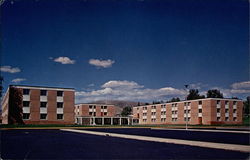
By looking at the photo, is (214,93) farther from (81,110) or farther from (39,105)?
(39,105)

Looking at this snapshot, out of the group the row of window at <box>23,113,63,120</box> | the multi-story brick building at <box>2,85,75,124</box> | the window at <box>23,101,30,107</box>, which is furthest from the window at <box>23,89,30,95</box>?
the row of window at <box>23,113,63,120</box>

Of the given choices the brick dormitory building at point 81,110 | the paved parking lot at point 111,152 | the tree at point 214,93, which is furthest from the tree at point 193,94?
the paved parking lot at point 111,152

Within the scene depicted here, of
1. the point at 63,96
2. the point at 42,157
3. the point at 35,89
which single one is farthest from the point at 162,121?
the point at 42,157

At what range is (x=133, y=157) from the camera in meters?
11.3

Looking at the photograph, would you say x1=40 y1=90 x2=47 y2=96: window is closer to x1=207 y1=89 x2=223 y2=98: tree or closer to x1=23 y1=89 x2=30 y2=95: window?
x1=23 y1=89 x2=30 y2=95: window

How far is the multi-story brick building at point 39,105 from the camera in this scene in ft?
167

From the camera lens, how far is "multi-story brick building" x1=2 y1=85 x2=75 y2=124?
50.8 meters

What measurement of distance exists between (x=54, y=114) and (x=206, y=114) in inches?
1462

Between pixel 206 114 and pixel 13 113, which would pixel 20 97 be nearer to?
pixel 13 113

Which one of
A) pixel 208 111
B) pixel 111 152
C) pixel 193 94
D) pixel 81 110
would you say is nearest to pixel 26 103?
pixel 208 111

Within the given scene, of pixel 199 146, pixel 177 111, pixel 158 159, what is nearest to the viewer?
Answer: pixel 158 159

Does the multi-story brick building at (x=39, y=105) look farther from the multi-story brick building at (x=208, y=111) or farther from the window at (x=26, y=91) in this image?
the multi-story brick building at (x=208, y=111)

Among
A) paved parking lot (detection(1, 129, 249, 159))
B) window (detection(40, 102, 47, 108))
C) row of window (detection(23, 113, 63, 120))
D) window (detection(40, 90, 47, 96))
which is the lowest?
row of window (detection(23, 113, 63, 120))

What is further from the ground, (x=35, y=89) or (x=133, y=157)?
(x=35, y=89)
